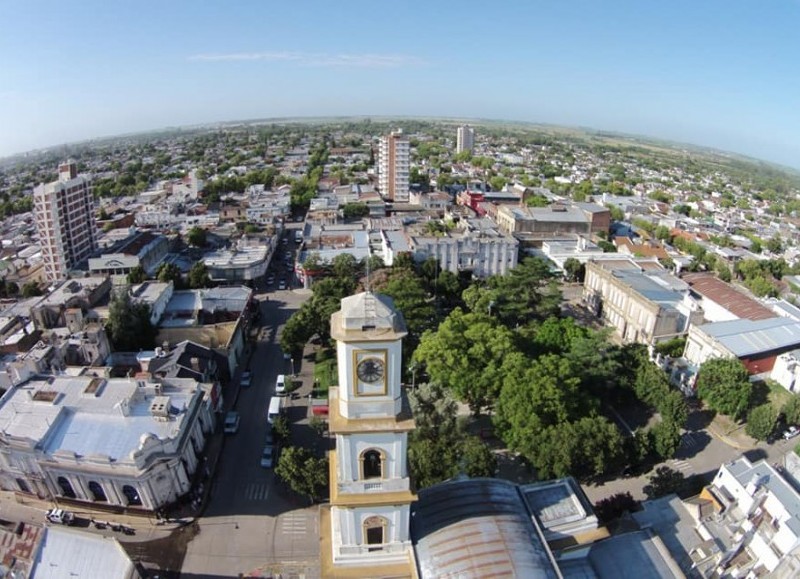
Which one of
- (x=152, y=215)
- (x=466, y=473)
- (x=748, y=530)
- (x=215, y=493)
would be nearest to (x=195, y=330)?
(x=215, y=493)

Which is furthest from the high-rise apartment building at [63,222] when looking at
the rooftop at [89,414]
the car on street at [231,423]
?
the car on street at [231,423]

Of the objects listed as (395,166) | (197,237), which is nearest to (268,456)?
(197,237)

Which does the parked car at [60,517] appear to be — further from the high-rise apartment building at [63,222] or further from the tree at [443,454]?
the high-rise apartment building at [63,222]

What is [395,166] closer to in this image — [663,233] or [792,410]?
[663,233]

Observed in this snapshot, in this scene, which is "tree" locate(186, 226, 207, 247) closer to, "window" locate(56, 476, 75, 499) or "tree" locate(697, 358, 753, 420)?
"window" locate(56, 476, 75, 499)

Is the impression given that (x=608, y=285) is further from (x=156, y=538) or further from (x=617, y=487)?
(x=156, y=538)
